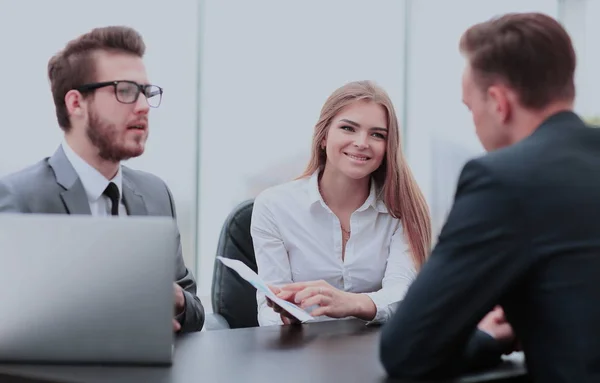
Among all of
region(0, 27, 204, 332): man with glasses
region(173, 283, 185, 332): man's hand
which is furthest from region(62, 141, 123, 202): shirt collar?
region(173, 283, 185, 332): man's hand

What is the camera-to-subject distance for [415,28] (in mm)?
5805

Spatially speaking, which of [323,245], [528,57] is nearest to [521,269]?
[528,57]

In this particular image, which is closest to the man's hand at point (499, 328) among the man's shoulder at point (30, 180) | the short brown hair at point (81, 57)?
the man's shoulder at point (30, 180)

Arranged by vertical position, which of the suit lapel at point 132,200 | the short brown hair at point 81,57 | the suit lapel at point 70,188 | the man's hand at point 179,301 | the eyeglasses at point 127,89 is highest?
the short brown hair at point 81,57

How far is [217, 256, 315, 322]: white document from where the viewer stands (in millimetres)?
1873

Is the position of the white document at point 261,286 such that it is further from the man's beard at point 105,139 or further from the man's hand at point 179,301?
the man's beard at point 105,139

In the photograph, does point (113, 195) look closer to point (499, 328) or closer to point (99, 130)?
point (99, 130)

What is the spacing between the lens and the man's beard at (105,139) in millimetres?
2135

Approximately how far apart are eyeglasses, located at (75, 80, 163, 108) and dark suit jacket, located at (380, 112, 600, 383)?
3.48 feet

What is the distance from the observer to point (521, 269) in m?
1.33

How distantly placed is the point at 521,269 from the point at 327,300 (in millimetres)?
889

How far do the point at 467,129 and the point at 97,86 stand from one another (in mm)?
4185

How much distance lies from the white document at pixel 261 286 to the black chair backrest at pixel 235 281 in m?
0.72

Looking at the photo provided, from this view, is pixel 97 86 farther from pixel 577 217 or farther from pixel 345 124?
pixel 577 217
